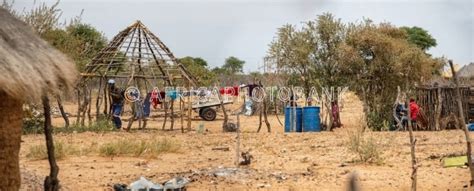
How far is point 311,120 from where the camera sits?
60.4ft

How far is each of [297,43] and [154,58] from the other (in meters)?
4.42

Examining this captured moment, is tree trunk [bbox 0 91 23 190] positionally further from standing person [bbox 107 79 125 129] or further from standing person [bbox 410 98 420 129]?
standing person [bbox 410 98 420 129]

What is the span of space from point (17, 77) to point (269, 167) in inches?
225

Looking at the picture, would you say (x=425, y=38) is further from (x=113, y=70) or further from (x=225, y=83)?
(x=113, y=70)

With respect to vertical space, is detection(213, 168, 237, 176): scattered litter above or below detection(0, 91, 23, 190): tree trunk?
below

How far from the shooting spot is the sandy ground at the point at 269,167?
29.3ft

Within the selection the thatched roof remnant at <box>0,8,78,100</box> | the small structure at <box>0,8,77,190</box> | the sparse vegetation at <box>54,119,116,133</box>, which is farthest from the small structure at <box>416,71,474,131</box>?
the small structure at <box>0,8,77,190</box>

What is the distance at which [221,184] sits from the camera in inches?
349

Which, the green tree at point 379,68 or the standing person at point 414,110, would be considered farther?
the green tree at point 379,68

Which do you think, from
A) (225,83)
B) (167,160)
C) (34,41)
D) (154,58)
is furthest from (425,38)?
(34,41)

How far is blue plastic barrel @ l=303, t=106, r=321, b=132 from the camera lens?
18.3 metres

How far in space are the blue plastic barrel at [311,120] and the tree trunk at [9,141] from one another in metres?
12.8

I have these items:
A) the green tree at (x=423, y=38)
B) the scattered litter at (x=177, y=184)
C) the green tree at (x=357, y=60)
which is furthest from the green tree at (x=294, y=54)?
the green tree at (x=423, y=38)

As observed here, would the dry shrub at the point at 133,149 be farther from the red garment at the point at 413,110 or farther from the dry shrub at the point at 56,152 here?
the red garment at the point at 413,110
